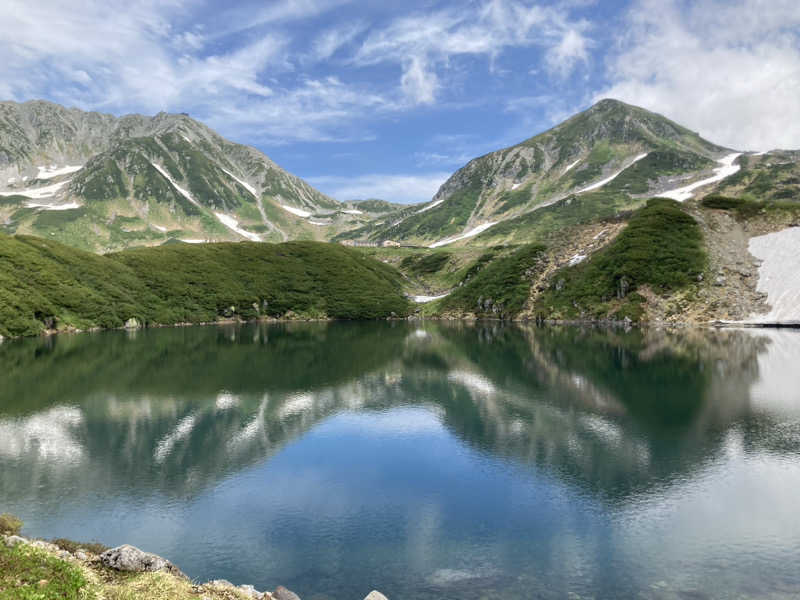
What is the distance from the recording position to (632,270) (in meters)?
136

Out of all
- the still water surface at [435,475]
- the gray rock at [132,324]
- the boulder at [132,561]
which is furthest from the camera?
the gray rock at [132,324]

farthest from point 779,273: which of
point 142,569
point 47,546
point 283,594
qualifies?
point 47,546

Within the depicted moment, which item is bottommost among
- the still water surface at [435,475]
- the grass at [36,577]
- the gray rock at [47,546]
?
the still water surface at [435,475]

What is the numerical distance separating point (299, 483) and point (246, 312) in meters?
159

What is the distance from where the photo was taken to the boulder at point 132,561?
59.1 feet

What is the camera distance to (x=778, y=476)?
2981 centimetres

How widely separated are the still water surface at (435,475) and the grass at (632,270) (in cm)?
6635

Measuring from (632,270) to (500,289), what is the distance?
45489mm

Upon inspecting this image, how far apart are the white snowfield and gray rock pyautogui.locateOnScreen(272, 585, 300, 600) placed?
426ft

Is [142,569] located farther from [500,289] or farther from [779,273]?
[500,289]

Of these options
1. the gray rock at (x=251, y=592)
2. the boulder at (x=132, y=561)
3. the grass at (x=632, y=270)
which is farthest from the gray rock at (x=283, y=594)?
the grass at (x=632, y=270)

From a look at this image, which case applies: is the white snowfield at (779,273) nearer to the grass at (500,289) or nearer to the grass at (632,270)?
the grass at (632,270)

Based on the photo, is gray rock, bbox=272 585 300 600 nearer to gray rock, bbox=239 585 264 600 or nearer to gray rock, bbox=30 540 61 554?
gray rock, bbox=239 585 264 600

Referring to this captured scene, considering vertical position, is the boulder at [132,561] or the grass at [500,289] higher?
the grass at [500,289]
